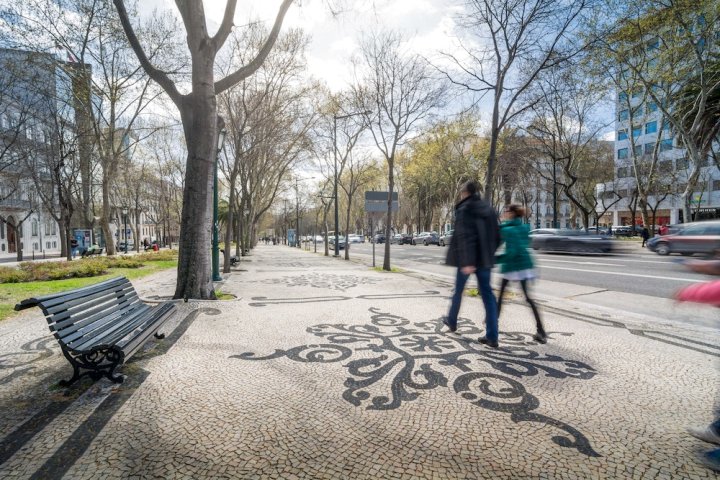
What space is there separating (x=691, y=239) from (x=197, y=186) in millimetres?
21405

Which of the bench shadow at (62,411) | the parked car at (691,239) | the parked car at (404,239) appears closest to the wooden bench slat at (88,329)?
the bench shadow at (62,411)

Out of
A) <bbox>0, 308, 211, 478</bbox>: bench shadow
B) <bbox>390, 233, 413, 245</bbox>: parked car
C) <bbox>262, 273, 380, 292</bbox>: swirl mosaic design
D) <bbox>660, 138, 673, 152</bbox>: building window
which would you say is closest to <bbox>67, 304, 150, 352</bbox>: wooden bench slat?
<bbox>0, 308, 211, 478</bbox>: bench shadow

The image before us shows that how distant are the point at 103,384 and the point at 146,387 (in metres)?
0.39

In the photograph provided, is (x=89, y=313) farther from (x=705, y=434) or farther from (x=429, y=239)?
(x=429, y=239)

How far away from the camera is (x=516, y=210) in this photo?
465 cm

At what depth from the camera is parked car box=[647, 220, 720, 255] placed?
55.0 feet

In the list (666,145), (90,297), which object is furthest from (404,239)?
(90,297)

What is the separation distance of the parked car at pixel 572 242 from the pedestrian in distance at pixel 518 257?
55.3 ft

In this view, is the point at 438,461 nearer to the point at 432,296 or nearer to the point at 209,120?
the point at 432,296

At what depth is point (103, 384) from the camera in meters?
3.19

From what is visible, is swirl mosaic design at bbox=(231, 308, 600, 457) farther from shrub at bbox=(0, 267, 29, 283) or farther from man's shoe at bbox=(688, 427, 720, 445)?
shrub at bbox=(0, 267, 29, 283)

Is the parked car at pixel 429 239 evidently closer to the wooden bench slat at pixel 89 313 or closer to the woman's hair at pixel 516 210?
the woman's hair at pixel 516 210

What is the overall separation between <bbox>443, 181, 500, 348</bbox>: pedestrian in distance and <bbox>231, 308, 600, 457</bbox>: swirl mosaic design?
40 centimetres

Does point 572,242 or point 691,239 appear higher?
point 691,239
